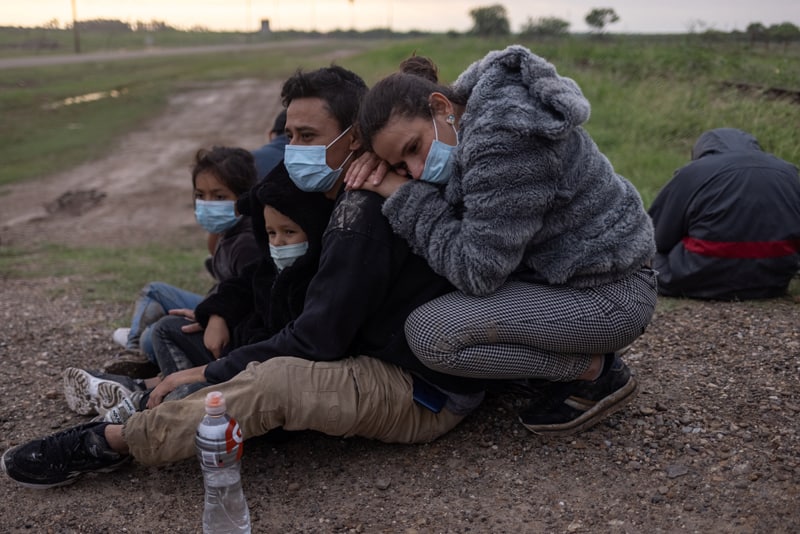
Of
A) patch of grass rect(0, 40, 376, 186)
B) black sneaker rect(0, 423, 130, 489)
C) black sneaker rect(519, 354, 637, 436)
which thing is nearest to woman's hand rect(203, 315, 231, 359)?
black sneaker rect(0, 423, 130, 489)

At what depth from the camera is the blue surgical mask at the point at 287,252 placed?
309cm

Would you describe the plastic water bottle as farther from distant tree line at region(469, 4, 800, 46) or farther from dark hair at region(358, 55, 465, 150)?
distant tree line at region(469, 4, 800, 46)

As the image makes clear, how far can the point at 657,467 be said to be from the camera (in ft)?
9.70

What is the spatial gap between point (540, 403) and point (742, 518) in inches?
33.7

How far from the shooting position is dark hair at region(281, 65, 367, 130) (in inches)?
120

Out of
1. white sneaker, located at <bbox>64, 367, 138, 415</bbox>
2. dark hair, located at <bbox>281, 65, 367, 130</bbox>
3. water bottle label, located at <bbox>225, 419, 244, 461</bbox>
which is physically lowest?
white sneaker, located at <bbox>64, 367, 138, 415</bbox>

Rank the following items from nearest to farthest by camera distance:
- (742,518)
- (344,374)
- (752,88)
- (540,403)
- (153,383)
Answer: (742,518), (344,374), (540,403), (153,383), (752,88)

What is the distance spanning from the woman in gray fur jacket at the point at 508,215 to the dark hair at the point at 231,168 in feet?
5.05

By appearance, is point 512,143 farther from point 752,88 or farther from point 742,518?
point 752,88

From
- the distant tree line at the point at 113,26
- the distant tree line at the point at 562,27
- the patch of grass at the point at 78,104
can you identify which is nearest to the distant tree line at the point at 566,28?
the distant tree line at the point at 562,27

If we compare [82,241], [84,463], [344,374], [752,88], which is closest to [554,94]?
[344,374]

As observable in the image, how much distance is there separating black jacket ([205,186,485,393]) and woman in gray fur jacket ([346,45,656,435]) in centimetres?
7

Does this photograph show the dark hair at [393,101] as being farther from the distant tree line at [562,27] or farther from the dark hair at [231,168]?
the distant tree line at [562,27]

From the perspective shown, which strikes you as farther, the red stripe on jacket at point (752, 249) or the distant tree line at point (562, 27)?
the distant tree line at point (562, 27)
